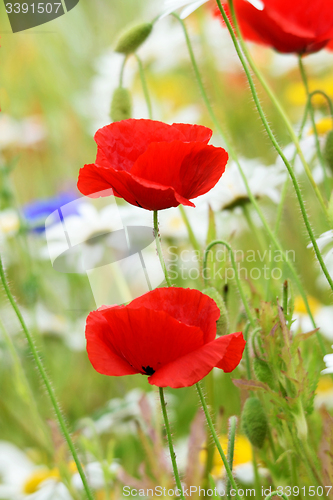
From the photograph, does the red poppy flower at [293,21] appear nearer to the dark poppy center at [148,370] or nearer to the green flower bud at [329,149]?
the green flower bud at [329,149]

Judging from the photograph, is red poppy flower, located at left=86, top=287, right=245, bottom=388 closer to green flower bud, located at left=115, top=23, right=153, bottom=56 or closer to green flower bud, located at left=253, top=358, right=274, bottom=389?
green flower bud, located at left=253, top=358, right=274, bottom=389

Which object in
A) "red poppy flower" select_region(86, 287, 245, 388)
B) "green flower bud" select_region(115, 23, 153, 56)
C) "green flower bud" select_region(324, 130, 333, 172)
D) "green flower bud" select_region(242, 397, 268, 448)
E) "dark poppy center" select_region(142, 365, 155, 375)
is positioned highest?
"green flower bud" select_region(115, 23, 153, 56)

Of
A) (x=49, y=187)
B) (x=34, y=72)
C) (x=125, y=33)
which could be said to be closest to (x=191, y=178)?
(x=125, y=33)

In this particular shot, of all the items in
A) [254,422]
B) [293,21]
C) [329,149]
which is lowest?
[254,422]

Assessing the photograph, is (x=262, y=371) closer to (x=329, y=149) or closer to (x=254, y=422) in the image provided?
(x=254, y=422)

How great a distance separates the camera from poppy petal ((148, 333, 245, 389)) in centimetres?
22

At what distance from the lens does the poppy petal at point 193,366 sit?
22 cm

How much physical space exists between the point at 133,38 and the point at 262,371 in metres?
0.28

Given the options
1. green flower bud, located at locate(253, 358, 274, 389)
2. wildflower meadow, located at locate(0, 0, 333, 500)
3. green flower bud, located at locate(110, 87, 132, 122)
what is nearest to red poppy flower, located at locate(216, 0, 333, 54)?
wildflower meadow, located at locate(0, 0, 333, 500)

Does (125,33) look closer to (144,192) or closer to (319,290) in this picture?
(144,192)

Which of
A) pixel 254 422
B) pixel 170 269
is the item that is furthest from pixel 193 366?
pixel 170 269

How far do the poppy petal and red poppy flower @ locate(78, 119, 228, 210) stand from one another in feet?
0.24

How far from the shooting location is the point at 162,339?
0.77ft

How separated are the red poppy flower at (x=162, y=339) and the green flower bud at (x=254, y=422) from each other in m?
0.10
